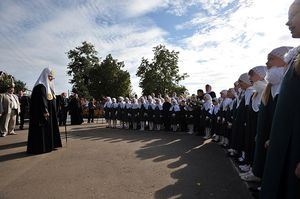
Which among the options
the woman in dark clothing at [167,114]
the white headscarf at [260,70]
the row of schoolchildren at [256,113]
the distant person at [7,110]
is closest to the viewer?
the row of schoolchildren at [256,113]

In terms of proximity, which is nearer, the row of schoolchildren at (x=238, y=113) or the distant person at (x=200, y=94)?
the row of schoolchildren at (x=238, y=113)

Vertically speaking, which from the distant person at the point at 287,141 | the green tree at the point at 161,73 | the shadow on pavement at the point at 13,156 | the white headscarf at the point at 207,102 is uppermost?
the green tree at the point at 161,73

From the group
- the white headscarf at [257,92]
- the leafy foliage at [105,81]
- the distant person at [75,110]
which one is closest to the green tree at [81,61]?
the leafy foliage at [105,81]

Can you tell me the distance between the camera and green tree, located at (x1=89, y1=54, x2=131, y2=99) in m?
58.4

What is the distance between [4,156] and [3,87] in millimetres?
7850

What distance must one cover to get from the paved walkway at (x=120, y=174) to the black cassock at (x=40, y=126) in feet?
1.39

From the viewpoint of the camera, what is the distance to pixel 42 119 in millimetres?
9797

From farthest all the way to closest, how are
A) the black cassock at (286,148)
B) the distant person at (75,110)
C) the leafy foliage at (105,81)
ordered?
the leafy foliage at (105,81) → the distant person at (75,110) → the black cassock at (286,148)

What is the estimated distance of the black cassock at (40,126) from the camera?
9.62m

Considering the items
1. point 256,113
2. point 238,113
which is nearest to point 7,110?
point 238,113

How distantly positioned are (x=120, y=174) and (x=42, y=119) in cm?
429

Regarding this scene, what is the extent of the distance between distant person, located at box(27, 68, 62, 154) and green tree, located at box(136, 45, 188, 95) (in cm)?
3946

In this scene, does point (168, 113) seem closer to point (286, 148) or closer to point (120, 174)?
point (120, 174)

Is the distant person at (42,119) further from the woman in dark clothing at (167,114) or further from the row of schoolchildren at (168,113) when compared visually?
the woman in dark clothing at (167,114)
